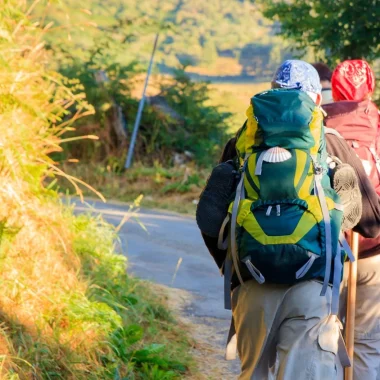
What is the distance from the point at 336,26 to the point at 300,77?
477 inches

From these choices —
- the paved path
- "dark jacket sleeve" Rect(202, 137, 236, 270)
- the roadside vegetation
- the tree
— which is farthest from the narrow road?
the tree

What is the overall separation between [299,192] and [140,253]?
622 centimetres

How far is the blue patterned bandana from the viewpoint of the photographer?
3859 millimetres

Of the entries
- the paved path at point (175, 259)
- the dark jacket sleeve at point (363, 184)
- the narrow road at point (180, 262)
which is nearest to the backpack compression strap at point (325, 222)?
the dark jacket sleeve at point (363, 184)

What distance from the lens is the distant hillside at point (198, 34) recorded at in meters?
23.0

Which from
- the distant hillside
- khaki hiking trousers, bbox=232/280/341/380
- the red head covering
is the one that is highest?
the red head covering

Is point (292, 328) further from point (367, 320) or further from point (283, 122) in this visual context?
point (367, 320)

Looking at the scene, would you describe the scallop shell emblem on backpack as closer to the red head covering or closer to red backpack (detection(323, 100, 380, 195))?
red backpack (detection(323, 100, 380, 195))

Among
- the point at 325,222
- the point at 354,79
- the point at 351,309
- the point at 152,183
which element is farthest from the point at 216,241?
the point at 152,183

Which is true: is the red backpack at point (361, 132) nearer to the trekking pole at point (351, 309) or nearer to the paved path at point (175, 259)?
the trekking pole at point (351, 309)

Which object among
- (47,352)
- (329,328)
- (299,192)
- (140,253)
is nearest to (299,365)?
(329,328)

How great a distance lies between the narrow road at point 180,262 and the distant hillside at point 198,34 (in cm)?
990

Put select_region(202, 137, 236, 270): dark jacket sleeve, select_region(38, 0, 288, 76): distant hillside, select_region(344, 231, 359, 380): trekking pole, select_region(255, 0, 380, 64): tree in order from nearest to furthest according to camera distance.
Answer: select_region(202, 137, 236, 270): dark jacket sleeve
select_region(344, 231, 359, 380): trekking pole
select_region(255, 0, 380, 64): tree
select_region(38, 0, 288, 76): distant hillside

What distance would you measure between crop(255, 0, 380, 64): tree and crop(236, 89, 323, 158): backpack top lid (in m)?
11.8
